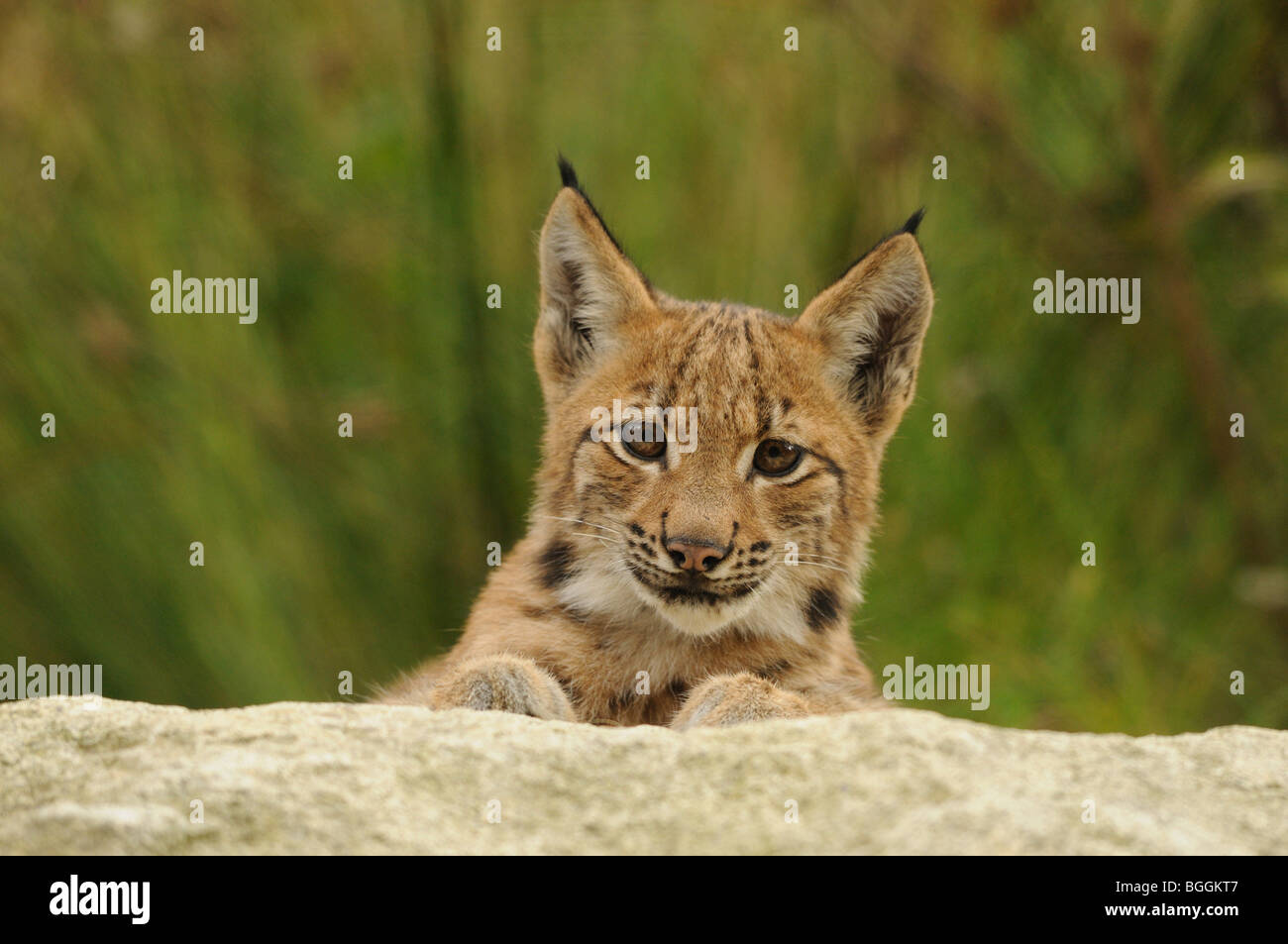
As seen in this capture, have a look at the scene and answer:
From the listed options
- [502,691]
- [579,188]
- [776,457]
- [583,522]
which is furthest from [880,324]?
[502,691]

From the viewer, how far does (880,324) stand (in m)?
4.62

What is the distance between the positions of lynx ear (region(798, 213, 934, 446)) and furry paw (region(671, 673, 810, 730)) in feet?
4.24

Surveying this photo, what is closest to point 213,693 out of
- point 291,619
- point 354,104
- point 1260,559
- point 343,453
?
point 291,619

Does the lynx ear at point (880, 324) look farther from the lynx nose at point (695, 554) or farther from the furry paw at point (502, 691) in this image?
the furry paw at point (502, 691)

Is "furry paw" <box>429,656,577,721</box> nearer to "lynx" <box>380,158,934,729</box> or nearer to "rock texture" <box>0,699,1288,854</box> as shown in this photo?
"lynx" <box>380,158,934,729</box>

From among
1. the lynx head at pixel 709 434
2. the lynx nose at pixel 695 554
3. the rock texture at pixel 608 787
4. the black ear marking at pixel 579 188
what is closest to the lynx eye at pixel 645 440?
the lynx head at pixel 709 434

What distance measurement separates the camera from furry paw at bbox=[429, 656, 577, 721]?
354cm

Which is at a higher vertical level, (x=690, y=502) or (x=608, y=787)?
(x=690, y=502)

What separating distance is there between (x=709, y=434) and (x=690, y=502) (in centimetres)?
27

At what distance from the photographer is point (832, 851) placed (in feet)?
7.95

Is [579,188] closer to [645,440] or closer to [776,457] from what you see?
[645,440]

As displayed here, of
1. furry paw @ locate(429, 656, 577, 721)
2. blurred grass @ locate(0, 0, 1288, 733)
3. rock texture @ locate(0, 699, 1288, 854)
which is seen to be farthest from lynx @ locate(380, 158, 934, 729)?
blurred grass @ locate(0, 0, 1288, 733)

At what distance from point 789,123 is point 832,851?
4.94 m

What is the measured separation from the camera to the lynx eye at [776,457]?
4.10 metres
